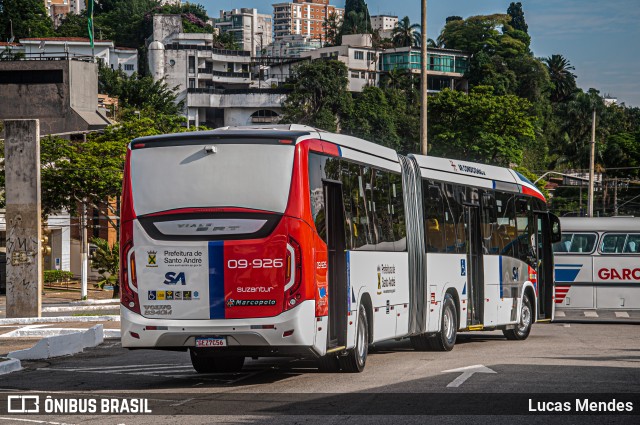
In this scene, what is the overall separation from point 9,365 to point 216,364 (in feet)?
12.3

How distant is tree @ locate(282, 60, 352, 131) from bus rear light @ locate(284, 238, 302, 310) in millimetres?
89039

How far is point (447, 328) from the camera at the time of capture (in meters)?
20.8

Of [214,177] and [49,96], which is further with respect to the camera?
[49,96]

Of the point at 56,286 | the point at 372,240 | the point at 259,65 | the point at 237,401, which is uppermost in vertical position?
the point at 259,65

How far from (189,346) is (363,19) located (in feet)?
595

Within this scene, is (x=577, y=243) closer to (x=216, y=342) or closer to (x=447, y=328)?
(x=447, y=328)

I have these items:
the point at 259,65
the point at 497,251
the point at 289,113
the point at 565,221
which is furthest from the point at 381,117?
the point at 497,251

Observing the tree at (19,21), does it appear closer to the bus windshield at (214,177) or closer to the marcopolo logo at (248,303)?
the bus windshield at (214,177)

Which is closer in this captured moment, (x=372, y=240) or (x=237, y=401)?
(x=237, y=401)

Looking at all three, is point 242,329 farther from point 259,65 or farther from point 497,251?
point 259,65

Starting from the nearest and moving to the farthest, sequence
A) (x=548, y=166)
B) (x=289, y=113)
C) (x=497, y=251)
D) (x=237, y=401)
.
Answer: (x=237, y=401) < (x=497, y=251) < (x=289, y=113) < (x=548, y=166)

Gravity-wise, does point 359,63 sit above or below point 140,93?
above

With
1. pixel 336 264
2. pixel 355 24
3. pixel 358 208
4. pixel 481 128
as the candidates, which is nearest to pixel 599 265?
pixel 358 208

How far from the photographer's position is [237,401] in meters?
12.9
